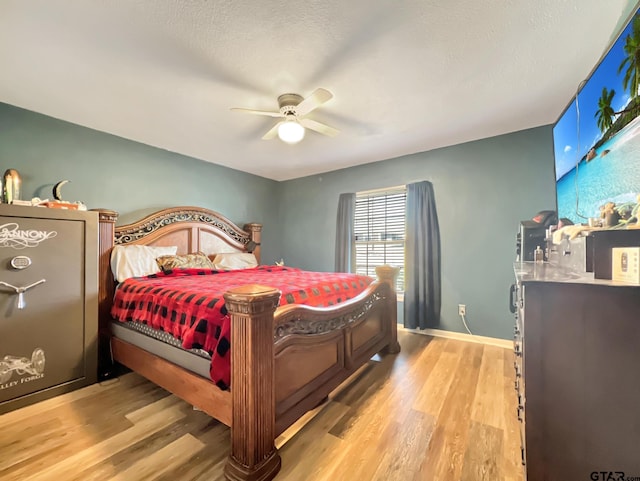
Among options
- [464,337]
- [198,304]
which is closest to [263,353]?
[198,304]

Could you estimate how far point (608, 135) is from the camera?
4.22ft

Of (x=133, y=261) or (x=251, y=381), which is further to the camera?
(x=133, y=261)

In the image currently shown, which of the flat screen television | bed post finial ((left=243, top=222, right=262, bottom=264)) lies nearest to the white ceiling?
the flat screen television

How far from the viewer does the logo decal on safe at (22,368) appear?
1782 millimetres

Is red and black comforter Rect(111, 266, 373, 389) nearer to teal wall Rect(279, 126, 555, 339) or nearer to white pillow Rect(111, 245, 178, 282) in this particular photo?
white pillow Rect(111, 245, 178, 282)

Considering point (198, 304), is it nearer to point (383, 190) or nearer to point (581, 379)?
point (581, 379)

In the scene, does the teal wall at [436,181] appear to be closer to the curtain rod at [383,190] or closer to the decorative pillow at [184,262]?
the curtain rod at [383,190]

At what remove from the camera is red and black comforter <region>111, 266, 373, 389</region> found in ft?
4.47

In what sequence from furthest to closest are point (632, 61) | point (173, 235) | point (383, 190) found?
1. point (383, 190)
2. point (173, 235)
3. point (632, 61)

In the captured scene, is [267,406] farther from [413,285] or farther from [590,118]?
[413,285]

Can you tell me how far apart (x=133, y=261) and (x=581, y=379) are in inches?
126

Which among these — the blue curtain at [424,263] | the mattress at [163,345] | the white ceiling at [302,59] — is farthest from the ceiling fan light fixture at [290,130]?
the blue curtain at [424,263]

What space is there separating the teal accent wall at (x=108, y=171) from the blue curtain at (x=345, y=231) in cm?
159

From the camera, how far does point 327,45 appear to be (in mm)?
1599
